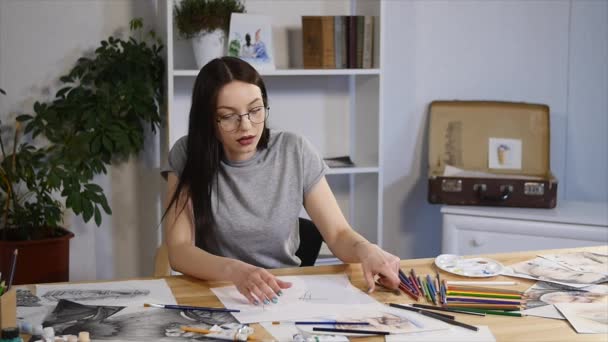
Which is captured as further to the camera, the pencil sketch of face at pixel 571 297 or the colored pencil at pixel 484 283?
the colored pencil at pixel 484 283

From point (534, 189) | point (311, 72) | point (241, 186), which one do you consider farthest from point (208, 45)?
point (534, 189)

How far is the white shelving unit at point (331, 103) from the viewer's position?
3.37 meters

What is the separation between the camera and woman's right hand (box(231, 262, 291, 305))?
159 cm

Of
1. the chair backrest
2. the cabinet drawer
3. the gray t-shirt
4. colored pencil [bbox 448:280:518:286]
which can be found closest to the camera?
colored pencil [bbox 448:280:518:286]

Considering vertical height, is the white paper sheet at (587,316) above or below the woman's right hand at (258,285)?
below

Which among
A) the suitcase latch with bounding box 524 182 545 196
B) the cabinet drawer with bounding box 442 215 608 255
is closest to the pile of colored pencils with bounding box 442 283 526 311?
the cabinet drawer with bounding box 442 215 608 255

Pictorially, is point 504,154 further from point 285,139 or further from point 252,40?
point 285,139

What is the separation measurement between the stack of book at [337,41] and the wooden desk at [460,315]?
152 cm

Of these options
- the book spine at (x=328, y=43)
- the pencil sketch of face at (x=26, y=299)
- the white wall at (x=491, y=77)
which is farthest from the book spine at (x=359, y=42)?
the pencil sketch of face at (x=26, y=299)

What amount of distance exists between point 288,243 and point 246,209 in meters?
0.16

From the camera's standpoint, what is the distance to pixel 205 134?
2.00m

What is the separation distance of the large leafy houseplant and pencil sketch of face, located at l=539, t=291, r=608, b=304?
186 centimetres

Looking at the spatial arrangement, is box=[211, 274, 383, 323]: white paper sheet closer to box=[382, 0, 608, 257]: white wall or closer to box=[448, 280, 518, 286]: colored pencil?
box=[448, 280, 518, 286]: colored pencil

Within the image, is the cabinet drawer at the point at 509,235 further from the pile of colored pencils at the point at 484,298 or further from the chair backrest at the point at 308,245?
the pile of colored pencils at the point at 484,298
